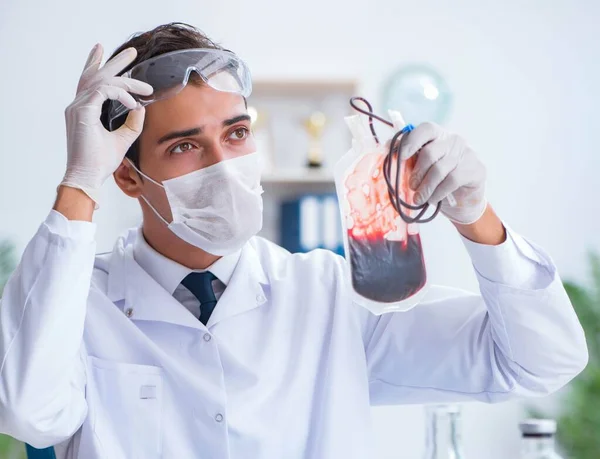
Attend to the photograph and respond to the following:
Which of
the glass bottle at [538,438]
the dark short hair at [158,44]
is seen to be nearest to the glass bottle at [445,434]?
the glass bottle at [538,438]

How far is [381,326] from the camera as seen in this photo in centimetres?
163

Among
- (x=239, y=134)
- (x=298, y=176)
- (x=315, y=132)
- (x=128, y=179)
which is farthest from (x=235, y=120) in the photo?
(x=315, y=132)

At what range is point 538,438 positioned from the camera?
1.25m

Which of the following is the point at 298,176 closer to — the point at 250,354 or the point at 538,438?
the point at 250,354

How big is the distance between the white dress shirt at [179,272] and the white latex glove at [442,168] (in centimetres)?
50

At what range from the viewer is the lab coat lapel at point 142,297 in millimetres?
1559

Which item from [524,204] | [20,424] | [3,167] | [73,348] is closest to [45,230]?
[73,348]

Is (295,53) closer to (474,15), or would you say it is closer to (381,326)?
(474,15)

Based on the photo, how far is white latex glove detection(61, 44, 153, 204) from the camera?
1.41 m

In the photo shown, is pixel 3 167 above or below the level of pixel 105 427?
above

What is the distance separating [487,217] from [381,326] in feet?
1.14

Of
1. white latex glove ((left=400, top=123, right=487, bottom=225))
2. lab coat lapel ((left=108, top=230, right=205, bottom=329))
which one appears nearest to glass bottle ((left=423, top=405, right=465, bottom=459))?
white latex glove ((left=400, top=123, right=487, bottom=225))

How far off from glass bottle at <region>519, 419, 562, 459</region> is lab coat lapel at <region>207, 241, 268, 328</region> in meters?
0.59

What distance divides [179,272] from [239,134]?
→ 301 mm
